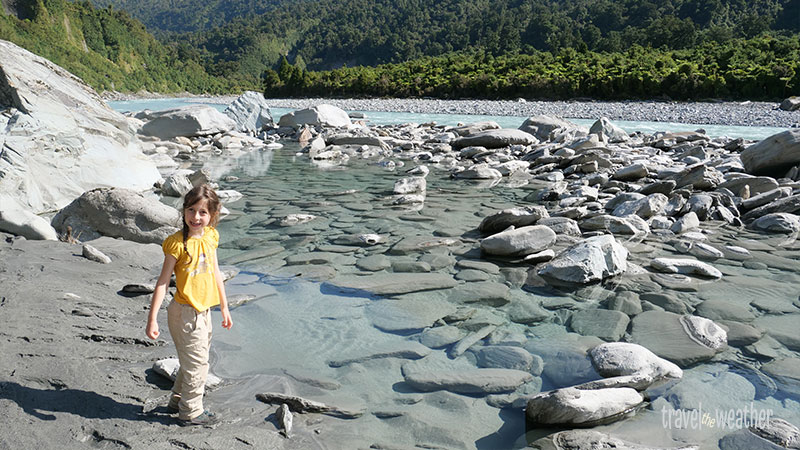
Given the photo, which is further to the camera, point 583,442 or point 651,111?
point 651,111

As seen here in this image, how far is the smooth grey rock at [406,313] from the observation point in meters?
3.50

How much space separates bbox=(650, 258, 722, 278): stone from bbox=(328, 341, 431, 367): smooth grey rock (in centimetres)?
237

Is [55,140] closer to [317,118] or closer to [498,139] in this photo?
[498,139]

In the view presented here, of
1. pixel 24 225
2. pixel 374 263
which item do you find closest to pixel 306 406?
pixel 374 263

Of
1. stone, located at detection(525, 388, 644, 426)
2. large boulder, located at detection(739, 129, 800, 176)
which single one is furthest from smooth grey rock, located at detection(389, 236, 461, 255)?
large boulder, located at detection(739, 129, 800, 176)

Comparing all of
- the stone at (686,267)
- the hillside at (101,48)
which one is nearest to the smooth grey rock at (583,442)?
the stone at (686,267)

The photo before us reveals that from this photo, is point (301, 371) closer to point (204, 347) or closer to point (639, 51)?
point (204, 347)

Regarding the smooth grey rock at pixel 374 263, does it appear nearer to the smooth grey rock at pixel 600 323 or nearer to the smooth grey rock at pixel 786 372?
the smooth grey rock at pixel 600 323

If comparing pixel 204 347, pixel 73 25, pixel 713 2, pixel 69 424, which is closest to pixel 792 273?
pixel 204 347

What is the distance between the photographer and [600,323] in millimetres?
3488

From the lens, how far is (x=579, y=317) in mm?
3598

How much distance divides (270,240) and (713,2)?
252 ft

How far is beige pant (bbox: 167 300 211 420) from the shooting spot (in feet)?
7.30

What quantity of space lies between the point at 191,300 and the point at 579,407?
1699 millimetres
